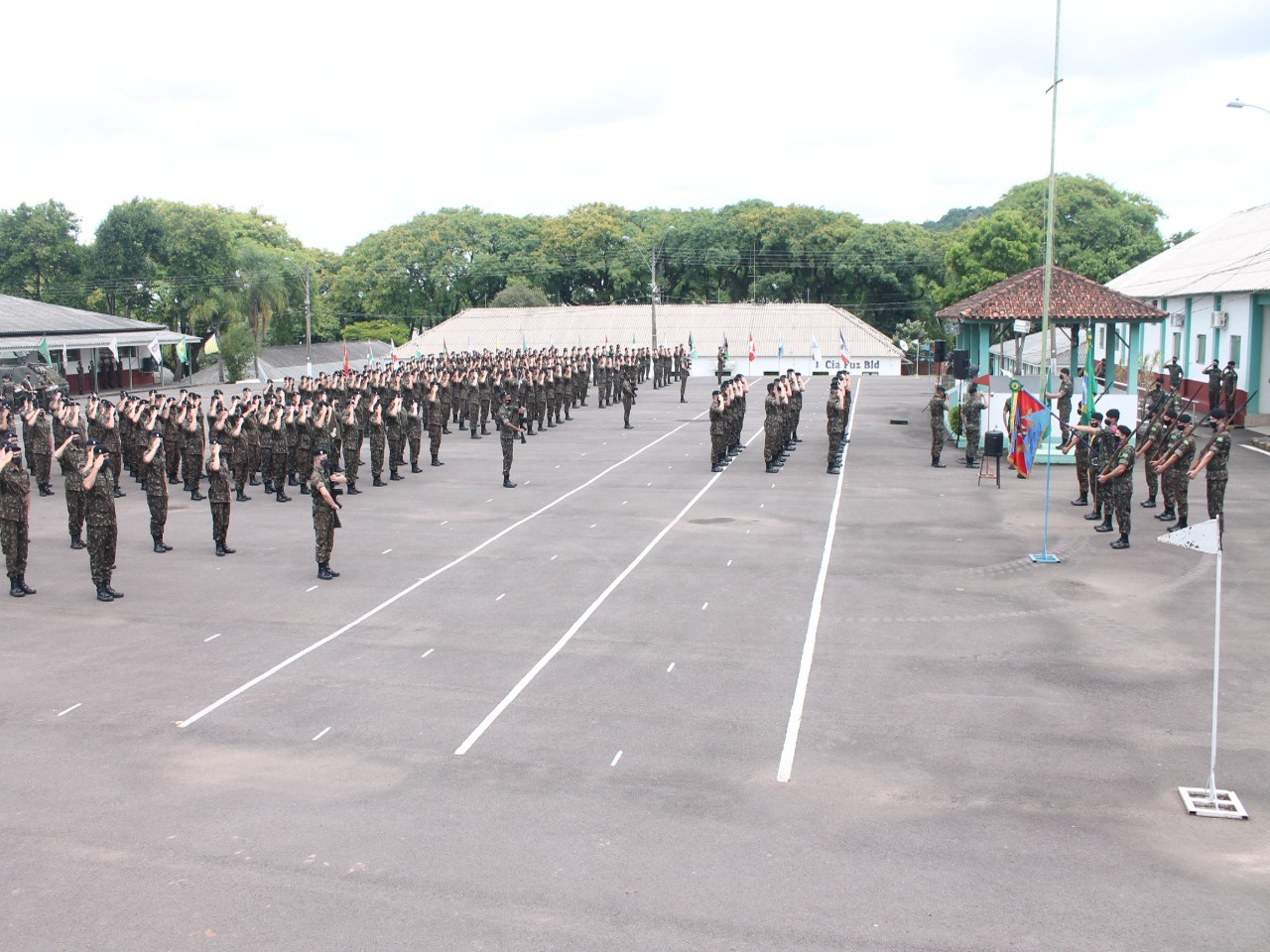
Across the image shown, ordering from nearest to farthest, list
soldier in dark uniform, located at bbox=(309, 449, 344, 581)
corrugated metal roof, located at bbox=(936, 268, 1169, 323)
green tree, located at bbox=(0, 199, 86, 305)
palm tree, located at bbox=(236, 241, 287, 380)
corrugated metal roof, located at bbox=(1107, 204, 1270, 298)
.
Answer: soldier in dark uniform, located at bbox=(309, 449, 344, 581), corrugated metal roof, located at bbox=(936, 268, 1169, 323), corrugated metal roof, located at bbox=(1107, 204, 1270, 298), green tree, located at bbox=(0, 199, 86, 305), palm tree, located at bbox=(236, 241, 287, 380)

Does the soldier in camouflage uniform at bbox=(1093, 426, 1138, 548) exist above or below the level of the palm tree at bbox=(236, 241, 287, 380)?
below

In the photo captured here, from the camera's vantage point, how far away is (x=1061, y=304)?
94.8ft

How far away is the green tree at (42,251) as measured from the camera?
200 ft

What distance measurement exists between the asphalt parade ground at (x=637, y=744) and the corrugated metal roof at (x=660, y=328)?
51.9m

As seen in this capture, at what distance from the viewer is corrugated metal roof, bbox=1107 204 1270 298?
34.4m

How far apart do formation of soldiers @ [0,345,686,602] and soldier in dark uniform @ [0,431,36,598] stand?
2cm

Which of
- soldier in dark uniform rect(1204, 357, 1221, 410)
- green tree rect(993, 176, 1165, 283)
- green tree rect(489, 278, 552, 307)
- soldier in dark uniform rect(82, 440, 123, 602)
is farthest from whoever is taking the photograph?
green tree rect(489, 278, 552, 307)

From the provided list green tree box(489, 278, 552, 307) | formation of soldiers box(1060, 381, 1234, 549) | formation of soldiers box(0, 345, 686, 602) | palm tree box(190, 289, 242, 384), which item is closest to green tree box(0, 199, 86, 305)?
palm tree box(190, 289, 242, 384)

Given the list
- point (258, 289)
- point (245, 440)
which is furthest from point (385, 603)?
point (258, 289)

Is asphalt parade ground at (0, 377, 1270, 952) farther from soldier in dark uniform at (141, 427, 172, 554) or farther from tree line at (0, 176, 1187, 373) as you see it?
tree line at (0, 176, 1187, 373)

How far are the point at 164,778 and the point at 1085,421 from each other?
17.4 m

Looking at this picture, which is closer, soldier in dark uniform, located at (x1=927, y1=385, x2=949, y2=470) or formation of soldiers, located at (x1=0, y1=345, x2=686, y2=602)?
formation of soldiers, located at (x1=0, y1=345, x2=686, y2=602)

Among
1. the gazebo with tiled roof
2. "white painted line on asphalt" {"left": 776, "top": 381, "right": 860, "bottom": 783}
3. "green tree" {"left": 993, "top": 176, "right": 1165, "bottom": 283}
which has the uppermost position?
"green tree" {"left": 993, "top": 176, "right": 1165, "bottom": 283}

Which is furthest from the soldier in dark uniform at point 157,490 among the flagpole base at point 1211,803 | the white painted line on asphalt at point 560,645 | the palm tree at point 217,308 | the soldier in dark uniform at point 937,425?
the palm tree at point 217,308
